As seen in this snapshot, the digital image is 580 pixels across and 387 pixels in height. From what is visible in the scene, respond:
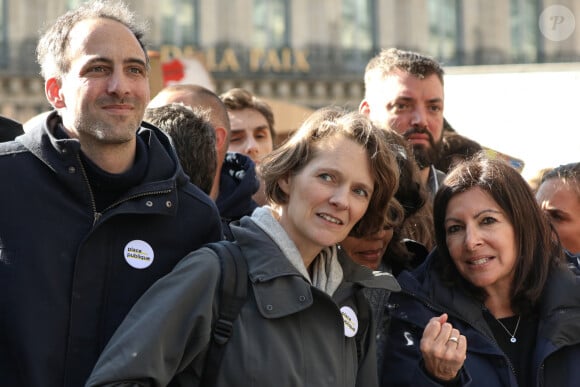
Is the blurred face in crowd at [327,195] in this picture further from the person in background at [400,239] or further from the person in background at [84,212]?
the person in background at [400,239]

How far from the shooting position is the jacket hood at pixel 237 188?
→ 4.97 meters

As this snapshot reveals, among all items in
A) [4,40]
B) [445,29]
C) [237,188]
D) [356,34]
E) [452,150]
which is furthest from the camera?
[445,29]

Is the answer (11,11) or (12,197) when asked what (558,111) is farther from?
(11,11)

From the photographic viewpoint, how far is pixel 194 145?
468cm

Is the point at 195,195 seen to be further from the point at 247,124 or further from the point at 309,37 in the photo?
the point at 309,37

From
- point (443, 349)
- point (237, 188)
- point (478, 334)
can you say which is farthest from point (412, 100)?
point (443, 349)

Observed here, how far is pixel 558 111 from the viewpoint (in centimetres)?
748

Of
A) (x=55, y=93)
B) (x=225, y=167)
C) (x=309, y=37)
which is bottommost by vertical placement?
(x=225, y=167)

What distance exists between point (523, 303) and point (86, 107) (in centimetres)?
180

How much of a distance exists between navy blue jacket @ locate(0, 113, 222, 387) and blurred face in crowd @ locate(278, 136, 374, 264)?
406 millimetres

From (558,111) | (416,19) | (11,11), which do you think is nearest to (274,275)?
(558,111)

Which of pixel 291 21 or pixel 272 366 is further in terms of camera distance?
pixel 291 21

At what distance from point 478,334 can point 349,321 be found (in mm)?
609

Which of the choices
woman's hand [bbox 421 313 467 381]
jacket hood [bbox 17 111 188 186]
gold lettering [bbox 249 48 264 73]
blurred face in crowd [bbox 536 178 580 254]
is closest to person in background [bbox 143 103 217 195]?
jacket hood [bbox 17 111 188 186]
